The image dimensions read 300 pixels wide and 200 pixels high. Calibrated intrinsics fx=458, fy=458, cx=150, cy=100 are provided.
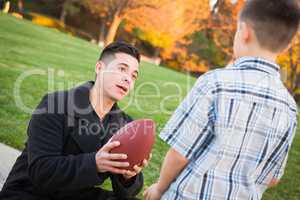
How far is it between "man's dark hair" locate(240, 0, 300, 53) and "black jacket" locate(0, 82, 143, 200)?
1.04 m

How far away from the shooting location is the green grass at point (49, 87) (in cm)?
562

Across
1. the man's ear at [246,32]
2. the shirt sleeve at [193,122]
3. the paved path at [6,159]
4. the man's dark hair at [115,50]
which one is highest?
the man's ear at [246,32]

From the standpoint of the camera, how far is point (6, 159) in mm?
4309

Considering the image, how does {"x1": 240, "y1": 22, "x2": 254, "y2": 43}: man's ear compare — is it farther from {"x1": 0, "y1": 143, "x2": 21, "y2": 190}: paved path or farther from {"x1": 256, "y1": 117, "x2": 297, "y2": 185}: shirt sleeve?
{"x1": 0, "y1": 143, "x2": 21, "y2": 190}: paved path

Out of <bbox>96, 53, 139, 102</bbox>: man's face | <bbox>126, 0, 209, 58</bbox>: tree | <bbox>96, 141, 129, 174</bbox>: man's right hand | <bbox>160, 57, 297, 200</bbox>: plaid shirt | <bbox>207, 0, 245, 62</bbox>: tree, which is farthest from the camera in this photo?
<bbox>126, 0, 209, 58</bbox>: tree

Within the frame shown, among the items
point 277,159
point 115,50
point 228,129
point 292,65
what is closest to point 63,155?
point 115,50

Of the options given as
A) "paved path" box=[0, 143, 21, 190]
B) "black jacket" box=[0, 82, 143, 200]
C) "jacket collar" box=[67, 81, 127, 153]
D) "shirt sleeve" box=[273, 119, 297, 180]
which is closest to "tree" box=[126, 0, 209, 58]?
"paved path" box=[0, 143, 21, 190]

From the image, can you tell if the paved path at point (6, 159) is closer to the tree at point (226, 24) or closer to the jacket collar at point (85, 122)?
the jacket collar at point (85, 122)

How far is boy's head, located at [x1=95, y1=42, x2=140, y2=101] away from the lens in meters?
2.78

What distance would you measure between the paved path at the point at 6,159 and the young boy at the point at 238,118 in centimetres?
227

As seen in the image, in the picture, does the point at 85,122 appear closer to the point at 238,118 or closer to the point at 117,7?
the point at 238,118

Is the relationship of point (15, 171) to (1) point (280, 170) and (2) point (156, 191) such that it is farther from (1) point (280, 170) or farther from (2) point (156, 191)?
(1) point (280, 170)

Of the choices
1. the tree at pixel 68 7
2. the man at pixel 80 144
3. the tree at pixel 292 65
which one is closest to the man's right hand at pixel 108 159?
the man at pixel 80 144

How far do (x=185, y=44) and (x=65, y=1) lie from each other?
873 centimetres
